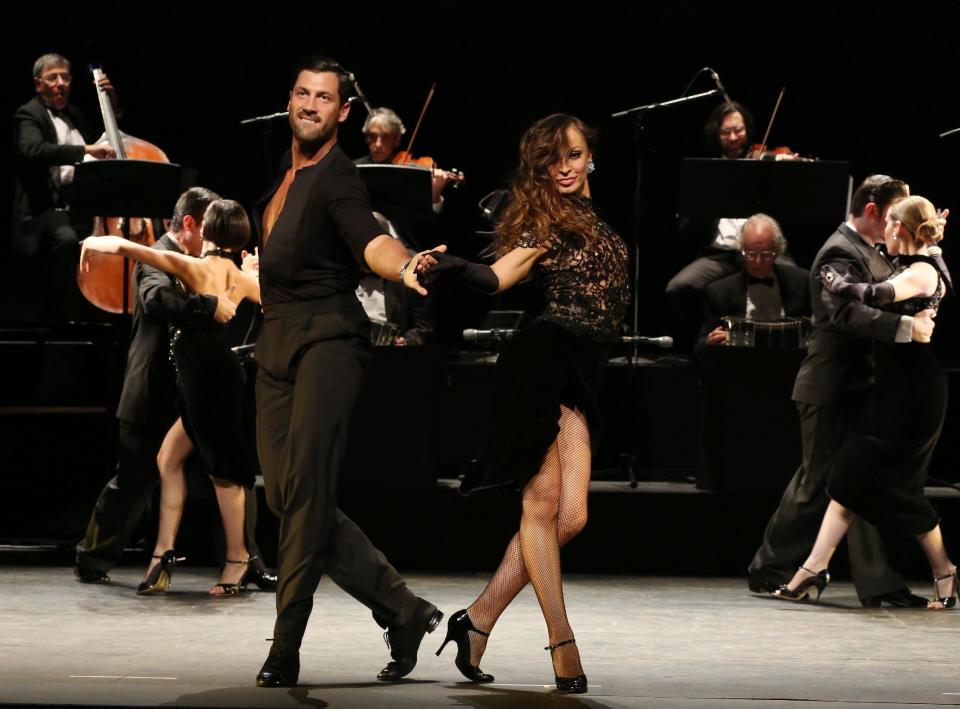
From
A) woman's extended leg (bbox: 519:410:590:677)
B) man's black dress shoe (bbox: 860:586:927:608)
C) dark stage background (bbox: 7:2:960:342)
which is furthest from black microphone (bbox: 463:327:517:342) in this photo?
woman's extended leg (bbox: 519:410:590:677)

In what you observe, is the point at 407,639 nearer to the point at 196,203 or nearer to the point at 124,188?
the point at 196,203

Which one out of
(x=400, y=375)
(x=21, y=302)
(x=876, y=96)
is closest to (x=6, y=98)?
(x=21, y=302)

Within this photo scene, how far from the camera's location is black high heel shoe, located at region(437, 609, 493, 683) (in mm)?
4332

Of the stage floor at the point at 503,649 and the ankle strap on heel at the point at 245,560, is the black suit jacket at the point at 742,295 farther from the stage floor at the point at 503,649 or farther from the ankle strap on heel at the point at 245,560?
the ankle strap on heel at the point at 245,560

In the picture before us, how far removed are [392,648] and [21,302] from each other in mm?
5434

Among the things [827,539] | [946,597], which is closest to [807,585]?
[827,539]

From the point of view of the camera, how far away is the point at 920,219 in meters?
5.77

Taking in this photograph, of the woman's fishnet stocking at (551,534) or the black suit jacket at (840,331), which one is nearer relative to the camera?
the woman's fishnet stocking at (551,534)

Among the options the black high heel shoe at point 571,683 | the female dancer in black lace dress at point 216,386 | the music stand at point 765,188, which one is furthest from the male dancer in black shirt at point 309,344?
the music stand at point 765,188

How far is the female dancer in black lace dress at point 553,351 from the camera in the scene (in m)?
4.21

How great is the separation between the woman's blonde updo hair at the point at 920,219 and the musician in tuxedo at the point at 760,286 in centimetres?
194

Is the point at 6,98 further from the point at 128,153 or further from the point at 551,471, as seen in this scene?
the point at 551,471

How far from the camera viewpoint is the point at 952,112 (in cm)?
920

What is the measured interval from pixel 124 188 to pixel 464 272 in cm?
315
